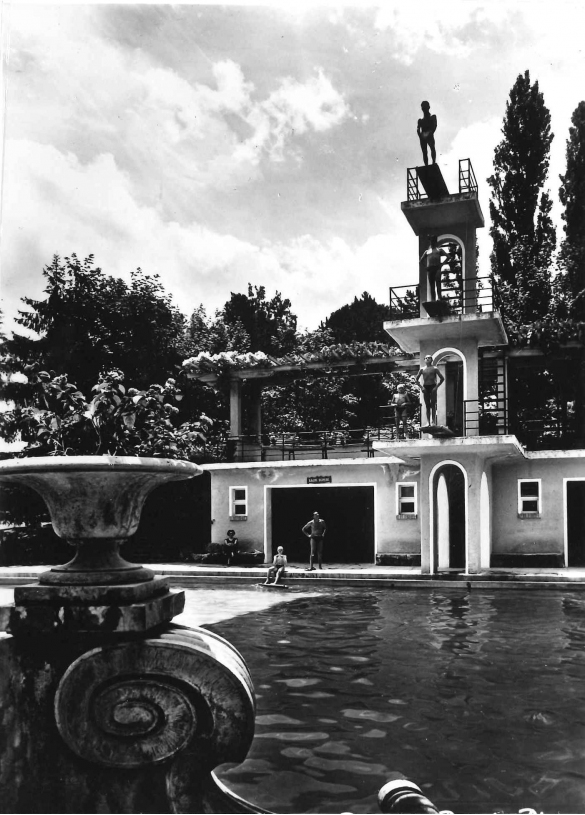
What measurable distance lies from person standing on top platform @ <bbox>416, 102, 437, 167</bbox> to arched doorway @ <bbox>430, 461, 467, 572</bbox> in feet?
29.9

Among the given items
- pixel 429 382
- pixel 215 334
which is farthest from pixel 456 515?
pixel 215 334

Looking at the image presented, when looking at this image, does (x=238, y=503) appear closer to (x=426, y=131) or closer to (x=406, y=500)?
(x=406, y=500)

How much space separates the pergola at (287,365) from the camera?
85.9 ft

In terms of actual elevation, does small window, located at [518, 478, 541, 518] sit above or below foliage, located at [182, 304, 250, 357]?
below

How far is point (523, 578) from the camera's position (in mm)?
18516

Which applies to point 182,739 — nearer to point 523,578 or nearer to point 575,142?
point 523,578

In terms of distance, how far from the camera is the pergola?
26.2 meters

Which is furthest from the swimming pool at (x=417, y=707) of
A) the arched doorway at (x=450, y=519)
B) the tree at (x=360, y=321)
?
the tree at (x=360, y=321)

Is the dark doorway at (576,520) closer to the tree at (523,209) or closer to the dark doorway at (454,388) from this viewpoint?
the dark doorway at (454,388)

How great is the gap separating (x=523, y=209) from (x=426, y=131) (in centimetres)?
1097

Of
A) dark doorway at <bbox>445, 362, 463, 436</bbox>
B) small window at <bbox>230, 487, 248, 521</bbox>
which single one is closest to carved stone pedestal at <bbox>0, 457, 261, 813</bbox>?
dark doorway at <bbox>445, 362, 463, 436</bbox>

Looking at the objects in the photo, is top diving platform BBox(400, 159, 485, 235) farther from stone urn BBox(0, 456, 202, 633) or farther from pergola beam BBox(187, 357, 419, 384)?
stone urn BBox(0, 456, 202, 633)

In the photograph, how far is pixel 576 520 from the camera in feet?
80.5

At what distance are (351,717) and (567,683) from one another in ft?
9.26
